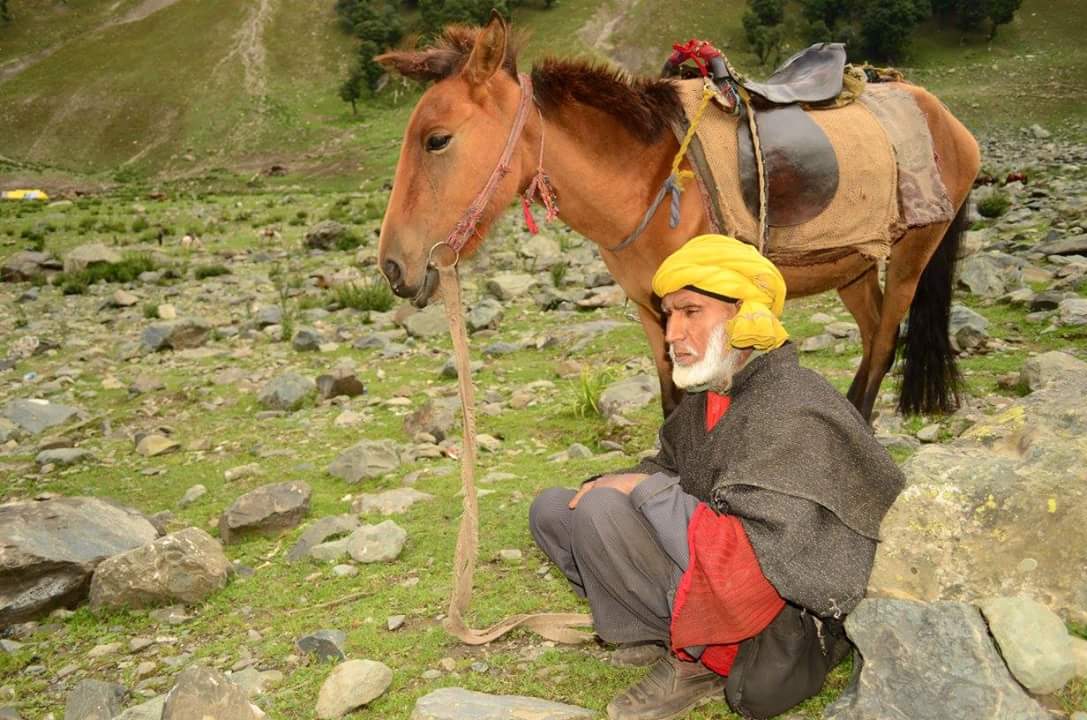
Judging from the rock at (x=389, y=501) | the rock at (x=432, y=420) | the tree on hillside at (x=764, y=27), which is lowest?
the rock at (x=432, y=420)

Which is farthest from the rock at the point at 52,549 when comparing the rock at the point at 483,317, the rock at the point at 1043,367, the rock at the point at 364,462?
the rock at the point at 1043,367

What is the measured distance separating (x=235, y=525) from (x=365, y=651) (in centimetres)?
164

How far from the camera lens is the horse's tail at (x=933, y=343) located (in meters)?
5.38

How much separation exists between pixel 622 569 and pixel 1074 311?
5.77 metres

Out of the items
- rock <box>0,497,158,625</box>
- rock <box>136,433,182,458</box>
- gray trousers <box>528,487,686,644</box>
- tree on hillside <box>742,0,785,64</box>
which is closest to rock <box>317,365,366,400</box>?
rock <box>136,433,182,458</box>

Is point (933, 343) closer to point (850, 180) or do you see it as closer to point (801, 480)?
point (850, 180)

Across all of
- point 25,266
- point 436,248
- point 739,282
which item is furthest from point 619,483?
point 25,266

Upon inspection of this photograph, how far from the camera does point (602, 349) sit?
8086 millimetres

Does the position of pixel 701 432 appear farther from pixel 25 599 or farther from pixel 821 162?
pixel 25 599

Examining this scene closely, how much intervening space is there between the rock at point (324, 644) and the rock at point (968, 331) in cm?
549

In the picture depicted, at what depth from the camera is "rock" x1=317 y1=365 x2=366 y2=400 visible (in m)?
7.38

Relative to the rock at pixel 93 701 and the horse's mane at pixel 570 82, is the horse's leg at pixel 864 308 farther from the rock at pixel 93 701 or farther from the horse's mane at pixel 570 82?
the rock at pixel 93 701

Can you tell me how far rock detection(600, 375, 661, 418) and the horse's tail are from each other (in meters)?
1.79

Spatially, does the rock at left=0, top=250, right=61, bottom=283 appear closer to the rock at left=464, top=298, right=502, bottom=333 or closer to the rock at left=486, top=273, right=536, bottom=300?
the rock at left=486, top=273, right=536, bottom=300
